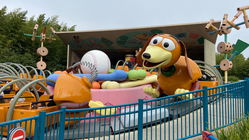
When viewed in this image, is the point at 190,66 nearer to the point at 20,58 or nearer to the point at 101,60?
the point at 101,60

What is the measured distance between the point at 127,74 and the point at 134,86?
62 centimetres

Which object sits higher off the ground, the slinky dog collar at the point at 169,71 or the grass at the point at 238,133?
the slinky dog collar at the point at 169,71

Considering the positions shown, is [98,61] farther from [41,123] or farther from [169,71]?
[41,123]

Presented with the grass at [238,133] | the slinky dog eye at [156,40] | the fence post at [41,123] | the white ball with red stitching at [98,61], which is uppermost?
the slinky dog eye at [156,40]

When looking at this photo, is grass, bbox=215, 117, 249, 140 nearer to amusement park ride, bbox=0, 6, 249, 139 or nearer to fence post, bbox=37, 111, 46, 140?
amusement park ride, bbox=0, 6, 249, 139

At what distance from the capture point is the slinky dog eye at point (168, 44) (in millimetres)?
6293

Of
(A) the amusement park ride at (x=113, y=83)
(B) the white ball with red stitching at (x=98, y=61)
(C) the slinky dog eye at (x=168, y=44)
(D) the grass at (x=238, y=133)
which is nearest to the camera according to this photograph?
(D) the grass at (x=238, y=133)

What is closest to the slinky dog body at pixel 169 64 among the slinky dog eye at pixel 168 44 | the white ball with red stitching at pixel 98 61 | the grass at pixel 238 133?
the slinky dog eye at pixel 168 44

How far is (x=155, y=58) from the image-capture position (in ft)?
19.7

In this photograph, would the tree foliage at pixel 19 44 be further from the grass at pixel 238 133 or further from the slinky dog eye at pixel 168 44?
the grass at pixel 238 133

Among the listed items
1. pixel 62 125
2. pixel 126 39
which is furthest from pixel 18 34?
pixel 62 125

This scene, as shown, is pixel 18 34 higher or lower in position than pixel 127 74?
higher

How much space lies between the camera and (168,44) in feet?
20.7

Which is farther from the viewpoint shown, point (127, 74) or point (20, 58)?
point (20, 58)
